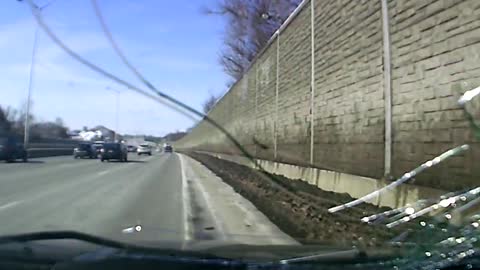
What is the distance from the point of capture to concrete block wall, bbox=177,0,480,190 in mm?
9484

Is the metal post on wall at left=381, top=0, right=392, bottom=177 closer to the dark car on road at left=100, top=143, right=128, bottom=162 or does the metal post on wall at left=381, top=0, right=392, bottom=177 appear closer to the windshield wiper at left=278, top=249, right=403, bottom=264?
the windshield wiper at left=278, top=249, right=403, bottom=264

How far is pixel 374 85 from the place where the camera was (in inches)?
519

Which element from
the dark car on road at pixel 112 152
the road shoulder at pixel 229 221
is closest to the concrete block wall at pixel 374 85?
the road shoulder at pixel 229 221

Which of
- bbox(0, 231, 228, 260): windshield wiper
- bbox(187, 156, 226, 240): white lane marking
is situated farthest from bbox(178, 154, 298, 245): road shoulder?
bbox(0, 231, 228, 260): windshield wiper

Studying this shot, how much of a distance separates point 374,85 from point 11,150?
114 ft

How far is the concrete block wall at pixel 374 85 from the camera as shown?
9.48 metres

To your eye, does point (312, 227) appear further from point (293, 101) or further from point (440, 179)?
point (293, 101)

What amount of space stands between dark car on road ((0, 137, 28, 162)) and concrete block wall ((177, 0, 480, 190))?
78.5 ft

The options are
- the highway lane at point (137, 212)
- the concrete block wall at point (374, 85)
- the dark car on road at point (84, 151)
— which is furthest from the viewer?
the dark car on road at point (84, 151)

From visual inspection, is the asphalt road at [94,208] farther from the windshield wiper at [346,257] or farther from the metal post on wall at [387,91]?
the metal post on wall at [387,91]

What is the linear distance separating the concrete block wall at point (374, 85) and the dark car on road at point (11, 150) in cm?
2393

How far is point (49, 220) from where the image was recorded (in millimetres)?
12234

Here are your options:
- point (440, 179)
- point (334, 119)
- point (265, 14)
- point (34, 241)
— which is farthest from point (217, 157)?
point (34, 241)

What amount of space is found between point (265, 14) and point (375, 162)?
116 ft
